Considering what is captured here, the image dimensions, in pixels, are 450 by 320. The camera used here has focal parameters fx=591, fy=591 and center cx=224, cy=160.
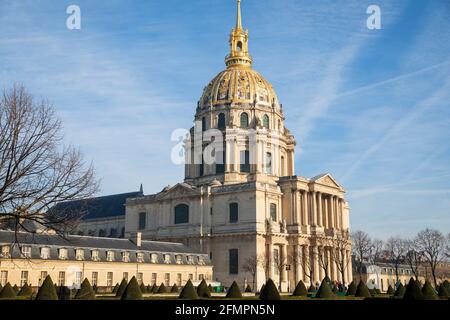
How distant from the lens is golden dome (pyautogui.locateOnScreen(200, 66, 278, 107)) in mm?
98000

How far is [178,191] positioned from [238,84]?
21720 millimetres

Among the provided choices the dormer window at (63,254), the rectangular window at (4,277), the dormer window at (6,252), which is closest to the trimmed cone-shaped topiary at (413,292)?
the dormer window at (6,252)

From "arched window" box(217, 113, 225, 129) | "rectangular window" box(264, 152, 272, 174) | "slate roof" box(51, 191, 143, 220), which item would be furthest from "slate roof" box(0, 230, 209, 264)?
"slate roof" box(51, 191, 143, 220)

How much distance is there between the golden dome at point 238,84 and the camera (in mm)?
98188

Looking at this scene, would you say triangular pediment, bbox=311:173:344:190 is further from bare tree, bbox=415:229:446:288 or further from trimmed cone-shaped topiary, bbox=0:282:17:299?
trimmed cone-shaped topiary, bbox=0:282:17:299

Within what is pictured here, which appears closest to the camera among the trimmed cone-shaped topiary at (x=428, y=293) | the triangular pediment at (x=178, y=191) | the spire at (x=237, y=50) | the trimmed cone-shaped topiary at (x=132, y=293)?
the trimmed cone-shaped topiary at (x=132, y=293)

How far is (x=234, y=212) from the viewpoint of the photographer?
8462 cm

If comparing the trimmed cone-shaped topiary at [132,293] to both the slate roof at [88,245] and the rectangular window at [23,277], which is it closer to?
the slate roof at [88,245]

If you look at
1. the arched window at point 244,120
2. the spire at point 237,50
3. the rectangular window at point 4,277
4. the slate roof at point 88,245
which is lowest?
the rectangular window at point 4,277

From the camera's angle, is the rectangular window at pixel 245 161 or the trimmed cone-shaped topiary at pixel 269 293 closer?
the trimmed cone-shaped topiary at pixel 269 293

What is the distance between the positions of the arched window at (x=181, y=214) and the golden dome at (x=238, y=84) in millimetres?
19424

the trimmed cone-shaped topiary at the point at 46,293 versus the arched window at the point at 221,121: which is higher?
the arched window at the point at 221,121

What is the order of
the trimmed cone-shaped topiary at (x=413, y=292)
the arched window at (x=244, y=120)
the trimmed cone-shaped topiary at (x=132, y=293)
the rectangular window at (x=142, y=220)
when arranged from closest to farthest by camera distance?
the trimmed cone-shaped topiary at (x=413, y=292) < the trimmed cone-shaped topiary at (x=132, y=293) < the rectangular window at (x=142, y=220) < the arched window at (x=244, y=120)
